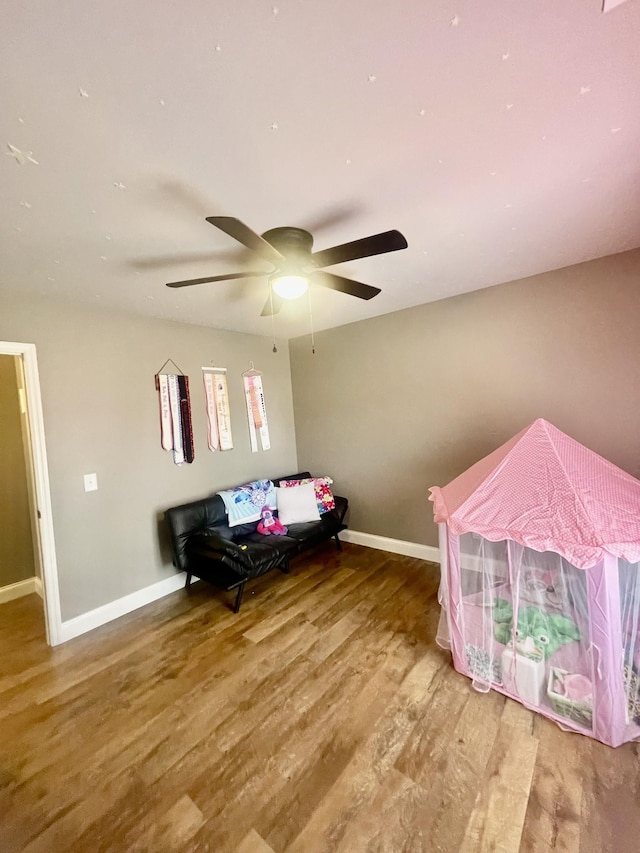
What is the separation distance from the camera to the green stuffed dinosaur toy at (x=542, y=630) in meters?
1.72

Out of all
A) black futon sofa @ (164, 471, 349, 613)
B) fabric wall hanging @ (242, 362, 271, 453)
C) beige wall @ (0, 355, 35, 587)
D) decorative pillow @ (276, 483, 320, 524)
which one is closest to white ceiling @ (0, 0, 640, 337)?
beige wall @ (0, 355, 35, 587)

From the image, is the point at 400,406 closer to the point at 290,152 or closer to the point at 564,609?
the point at 564,609

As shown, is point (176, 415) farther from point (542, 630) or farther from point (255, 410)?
point (542, 630)

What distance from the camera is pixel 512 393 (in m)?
2.88

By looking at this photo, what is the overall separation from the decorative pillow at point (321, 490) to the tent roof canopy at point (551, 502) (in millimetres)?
1692

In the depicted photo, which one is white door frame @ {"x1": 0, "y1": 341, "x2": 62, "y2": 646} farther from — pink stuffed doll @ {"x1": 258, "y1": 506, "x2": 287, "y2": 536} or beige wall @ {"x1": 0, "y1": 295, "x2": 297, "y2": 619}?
pink stuffed doll @ {"x1": 258, "y1": 506, "x2": 287, "y2": 536}

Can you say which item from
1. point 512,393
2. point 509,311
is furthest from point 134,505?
point 509,311

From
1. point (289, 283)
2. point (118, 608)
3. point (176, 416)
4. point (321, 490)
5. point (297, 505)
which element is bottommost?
point (118, 608)

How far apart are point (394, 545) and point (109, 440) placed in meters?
2.88

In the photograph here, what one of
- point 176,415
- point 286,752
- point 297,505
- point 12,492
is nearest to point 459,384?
point 297,505

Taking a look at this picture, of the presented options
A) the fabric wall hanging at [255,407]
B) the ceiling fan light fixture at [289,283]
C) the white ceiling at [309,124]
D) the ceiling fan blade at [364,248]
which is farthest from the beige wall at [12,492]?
the ceiling fan blade at [364,248]

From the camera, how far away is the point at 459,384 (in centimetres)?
314

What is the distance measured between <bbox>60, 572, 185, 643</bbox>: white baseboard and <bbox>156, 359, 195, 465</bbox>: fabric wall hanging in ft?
3.59

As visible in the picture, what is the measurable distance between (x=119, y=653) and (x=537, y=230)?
3799 mm
